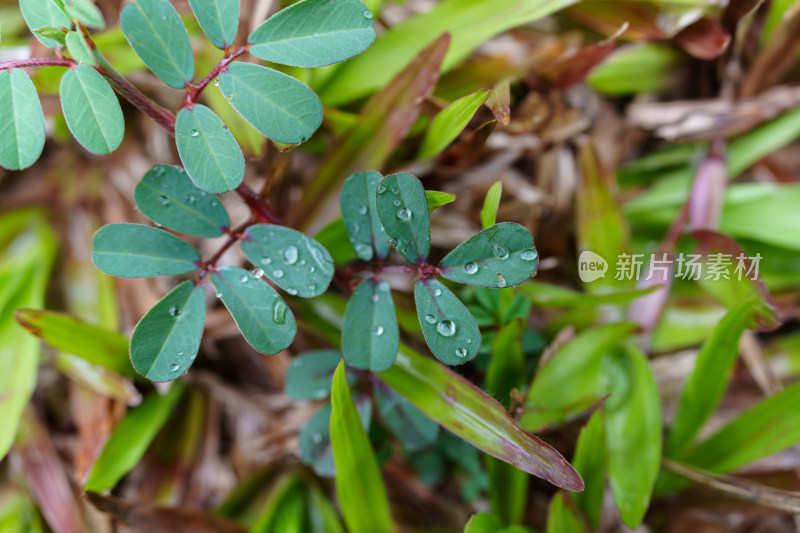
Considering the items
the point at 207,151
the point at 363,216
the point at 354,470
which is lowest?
the point at 354,470

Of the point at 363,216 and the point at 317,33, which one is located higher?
the point at 317,33

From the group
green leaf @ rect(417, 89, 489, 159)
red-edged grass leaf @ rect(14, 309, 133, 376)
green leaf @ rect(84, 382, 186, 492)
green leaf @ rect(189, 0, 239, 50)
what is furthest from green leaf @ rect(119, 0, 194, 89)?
green leaf @ rect(84, 382, 186, 492)

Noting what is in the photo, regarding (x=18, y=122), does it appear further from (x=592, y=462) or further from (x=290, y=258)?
(x=592, y=462)

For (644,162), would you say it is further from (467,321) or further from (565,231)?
(467,321)

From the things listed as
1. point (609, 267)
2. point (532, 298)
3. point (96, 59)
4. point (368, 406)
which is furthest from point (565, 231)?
point (96, 59)

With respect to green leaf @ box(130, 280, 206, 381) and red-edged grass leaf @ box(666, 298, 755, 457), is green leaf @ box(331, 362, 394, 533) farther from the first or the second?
red-edged grass leaf @ box(666, 298, 755, 457)

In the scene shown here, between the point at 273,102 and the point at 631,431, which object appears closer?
the point at 273,102

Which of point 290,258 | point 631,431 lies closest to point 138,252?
point 290,258
